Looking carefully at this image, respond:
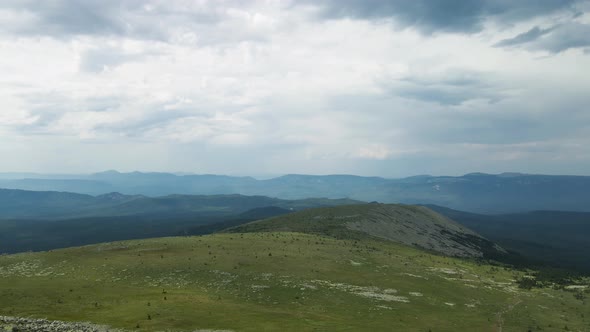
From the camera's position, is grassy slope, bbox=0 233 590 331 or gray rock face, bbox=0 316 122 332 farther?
grassy slope, bbox=0 233 590 331

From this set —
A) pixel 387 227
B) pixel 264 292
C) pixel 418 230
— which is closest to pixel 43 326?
pixel 264 292

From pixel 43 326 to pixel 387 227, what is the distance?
126 metres

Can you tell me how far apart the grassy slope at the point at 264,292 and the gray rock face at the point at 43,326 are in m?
1.93

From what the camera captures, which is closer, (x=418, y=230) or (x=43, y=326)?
(x=43, y=326)

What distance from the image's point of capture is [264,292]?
52719 mm

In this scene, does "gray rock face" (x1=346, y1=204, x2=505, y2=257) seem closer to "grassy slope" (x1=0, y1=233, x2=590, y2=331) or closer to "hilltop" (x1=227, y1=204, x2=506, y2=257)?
"hilltop" (x1=227, y1=204, x2=506, y2=257)

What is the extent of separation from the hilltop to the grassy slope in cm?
4921

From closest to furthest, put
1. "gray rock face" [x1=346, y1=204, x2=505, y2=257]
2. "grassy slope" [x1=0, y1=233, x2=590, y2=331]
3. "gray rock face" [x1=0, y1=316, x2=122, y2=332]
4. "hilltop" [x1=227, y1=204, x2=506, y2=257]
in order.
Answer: "gray rock face" [x1=0, y1=316, x2=122, y2=332] < "grassy slope" [x1=0, y1=233, x2=590, y2=331] < "hilltop" [x1=227, y1=204, x2=506, y2=257] < "gray rock face" [x1=346, y1=204, x2=505, y2=257]

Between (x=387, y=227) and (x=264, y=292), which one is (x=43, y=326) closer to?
(x=264, y=292)

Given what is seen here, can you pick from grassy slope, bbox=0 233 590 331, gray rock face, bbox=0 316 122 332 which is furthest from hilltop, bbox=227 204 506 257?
gray rock face, bbox=0 316 122 332

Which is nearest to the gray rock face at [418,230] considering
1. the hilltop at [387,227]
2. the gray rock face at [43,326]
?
Result: the hilltop at [387,227]

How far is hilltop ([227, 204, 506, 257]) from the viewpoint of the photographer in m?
134

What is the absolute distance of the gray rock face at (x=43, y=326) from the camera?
32.8 metres

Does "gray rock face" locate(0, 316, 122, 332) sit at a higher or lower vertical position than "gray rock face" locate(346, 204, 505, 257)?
higher
